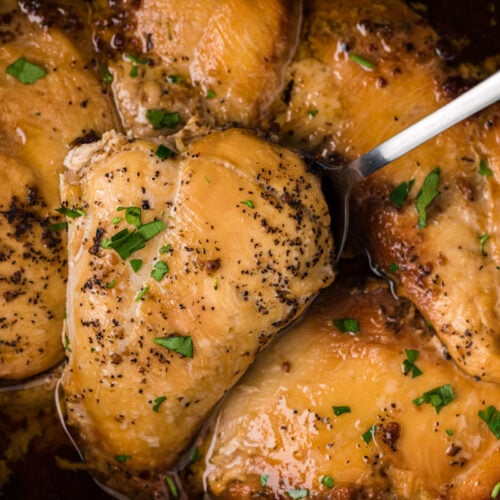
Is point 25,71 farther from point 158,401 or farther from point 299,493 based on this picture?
point 299,493

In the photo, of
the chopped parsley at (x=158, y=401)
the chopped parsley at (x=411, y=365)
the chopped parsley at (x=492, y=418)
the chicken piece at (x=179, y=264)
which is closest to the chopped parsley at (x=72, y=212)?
the chicken piece at (x=179, y=264)

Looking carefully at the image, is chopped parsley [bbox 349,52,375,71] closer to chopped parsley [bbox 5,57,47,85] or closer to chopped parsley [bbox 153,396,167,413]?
chopped parsley [bbox 5,57,47,85]

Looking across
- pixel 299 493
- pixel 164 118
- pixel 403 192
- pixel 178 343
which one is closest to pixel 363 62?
pixel 403 192

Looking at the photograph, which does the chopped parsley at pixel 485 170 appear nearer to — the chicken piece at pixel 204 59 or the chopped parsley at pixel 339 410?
the chicken piece at pixel 204 59

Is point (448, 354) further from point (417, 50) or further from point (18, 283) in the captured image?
point (18, 283)

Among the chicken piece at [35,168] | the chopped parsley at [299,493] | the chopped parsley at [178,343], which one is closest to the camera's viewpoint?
the chopped parsley at [178,343]

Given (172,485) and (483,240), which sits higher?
(483,240)

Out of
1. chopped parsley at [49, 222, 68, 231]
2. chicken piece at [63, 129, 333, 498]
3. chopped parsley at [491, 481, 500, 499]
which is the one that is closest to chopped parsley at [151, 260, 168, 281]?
chicken piece at [63, 129, 333, 498]
